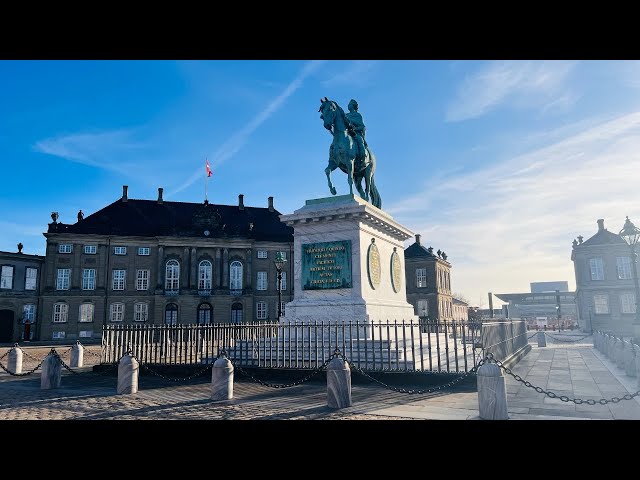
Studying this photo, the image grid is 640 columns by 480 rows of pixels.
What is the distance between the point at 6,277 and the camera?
42.0 meters

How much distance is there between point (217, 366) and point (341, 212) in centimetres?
588

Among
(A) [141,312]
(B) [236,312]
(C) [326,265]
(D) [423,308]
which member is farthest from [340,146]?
(D) [423,308]

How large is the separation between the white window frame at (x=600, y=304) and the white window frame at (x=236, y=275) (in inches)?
1568

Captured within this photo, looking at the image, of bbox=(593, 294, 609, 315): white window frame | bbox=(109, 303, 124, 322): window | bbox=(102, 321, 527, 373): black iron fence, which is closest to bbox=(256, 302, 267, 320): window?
bbox=(109, 303, 124, 322): window

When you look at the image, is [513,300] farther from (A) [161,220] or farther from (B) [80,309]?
(B) [80,309]

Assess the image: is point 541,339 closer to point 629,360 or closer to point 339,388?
point 629,360

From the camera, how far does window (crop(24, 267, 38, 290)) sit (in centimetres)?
4359

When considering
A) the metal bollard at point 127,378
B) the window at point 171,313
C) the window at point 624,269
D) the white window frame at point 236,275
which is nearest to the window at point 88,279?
the window at point 171,313

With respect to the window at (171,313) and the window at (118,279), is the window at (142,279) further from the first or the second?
the window at (171,313)

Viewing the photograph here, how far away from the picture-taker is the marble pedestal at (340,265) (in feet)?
40.0

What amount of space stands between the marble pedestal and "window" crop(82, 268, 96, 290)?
3833 cm

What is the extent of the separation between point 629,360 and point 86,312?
45.7 meters
